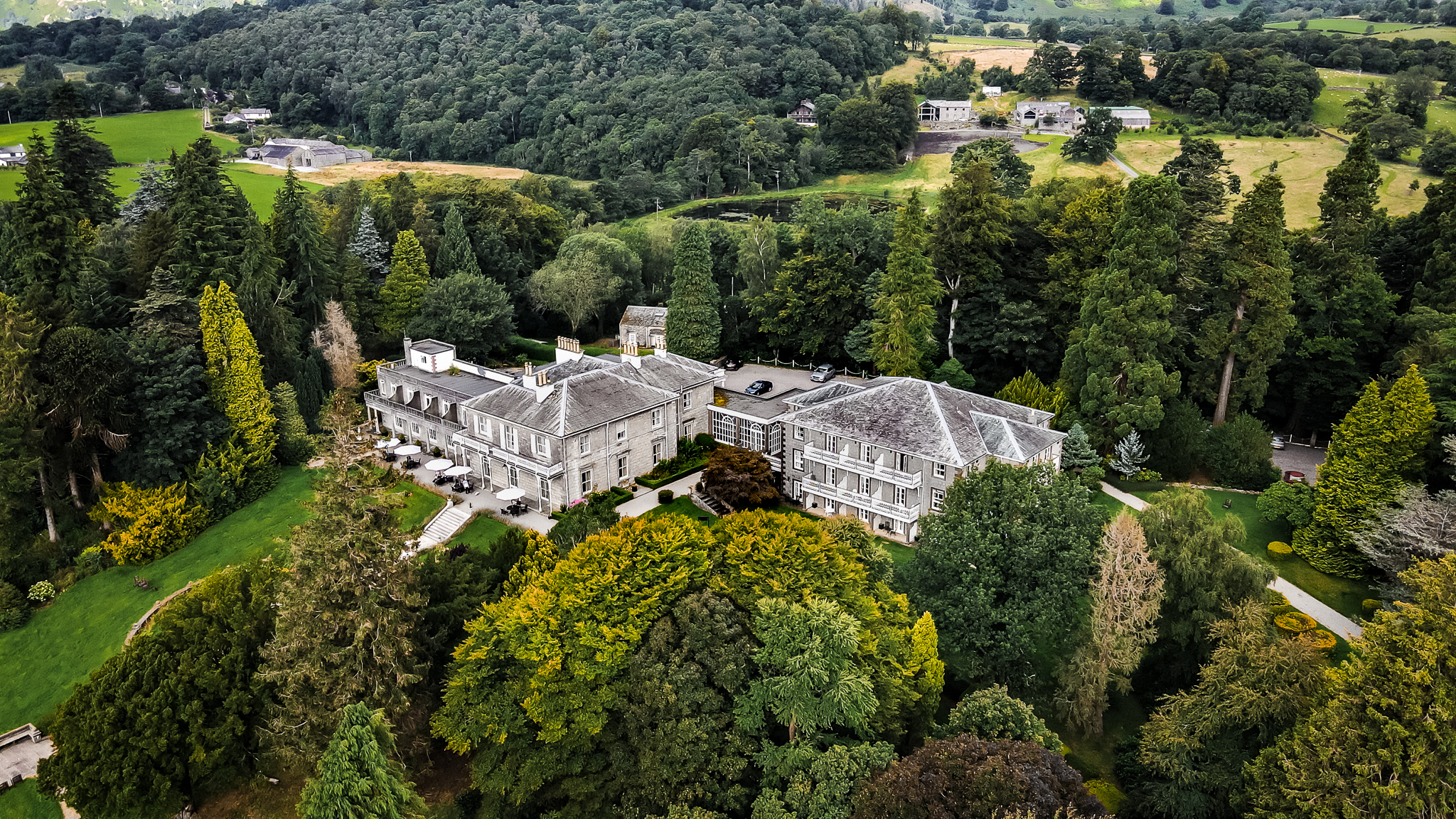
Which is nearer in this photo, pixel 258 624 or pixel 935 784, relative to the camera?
pixel 935 784

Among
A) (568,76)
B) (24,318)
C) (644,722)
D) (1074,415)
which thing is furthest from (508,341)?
(568,76)

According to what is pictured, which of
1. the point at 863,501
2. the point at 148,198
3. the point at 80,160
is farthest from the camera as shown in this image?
the point at 148,198

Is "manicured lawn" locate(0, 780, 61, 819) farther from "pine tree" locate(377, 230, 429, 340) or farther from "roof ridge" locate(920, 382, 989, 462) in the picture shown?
"pine tree" locate(377, 230, 429, 340)

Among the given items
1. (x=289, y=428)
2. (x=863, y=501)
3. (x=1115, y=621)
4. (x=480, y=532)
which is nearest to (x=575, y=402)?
(x=480, y=532)

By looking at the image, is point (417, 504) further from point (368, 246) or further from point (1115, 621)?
point (1115, 621)

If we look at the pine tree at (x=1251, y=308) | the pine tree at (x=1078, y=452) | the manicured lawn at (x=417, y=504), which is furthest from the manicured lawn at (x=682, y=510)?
the pine tree at (x=1251, y=308)

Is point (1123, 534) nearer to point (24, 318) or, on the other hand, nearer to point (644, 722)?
point (644, 722)
